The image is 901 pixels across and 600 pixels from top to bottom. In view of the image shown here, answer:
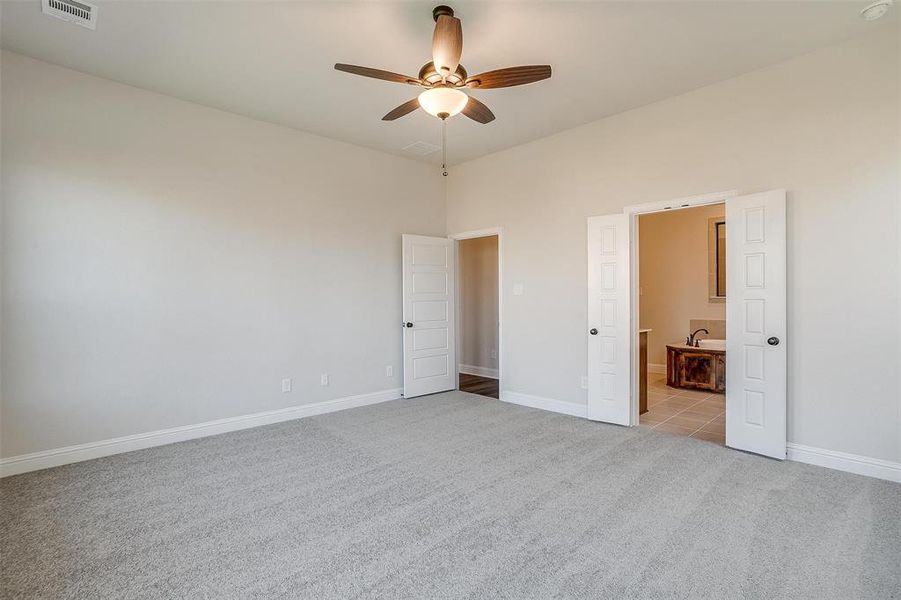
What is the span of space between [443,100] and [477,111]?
42cm

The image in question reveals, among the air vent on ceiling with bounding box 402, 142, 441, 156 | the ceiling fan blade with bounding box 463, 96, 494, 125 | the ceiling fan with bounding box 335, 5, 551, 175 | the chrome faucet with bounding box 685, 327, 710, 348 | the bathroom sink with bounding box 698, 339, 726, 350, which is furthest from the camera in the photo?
the chrome faucet with bounding box 685, 327, 710, 348

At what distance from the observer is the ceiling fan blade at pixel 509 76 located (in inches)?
101

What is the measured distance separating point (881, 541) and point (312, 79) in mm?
4778

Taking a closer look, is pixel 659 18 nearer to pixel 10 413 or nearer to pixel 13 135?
pixel 13 135

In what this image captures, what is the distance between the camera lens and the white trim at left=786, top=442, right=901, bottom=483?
2.97m

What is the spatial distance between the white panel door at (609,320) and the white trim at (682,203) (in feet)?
0.44

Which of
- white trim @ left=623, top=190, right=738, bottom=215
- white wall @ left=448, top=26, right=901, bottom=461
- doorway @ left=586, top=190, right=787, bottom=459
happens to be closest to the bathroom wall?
white trim @ left=623, top=190, right=738, bottom=215

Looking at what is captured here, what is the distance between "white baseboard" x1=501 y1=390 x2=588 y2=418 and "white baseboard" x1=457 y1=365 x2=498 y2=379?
5.27 ft

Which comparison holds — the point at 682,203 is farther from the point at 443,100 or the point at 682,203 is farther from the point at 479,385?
the point at 479,385

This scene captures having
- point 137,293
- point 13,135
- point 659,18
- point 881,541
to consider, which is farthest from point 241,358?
point 881,541

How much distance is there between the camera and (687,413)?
4738 mm

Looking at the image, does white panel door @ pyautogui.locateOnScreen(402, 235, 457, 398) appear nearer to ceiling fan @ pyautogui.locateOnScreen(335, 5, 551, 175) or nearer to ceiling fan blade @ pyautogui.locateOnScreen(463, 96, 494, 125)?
ceiling fan blade @ pyautogui.locateOnScreen(463, 96, 494, 125)

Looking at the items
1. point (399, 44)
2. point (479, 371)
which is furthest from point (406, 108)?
point (479, 371)

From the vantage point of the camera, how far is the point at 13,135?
3.22 metres
